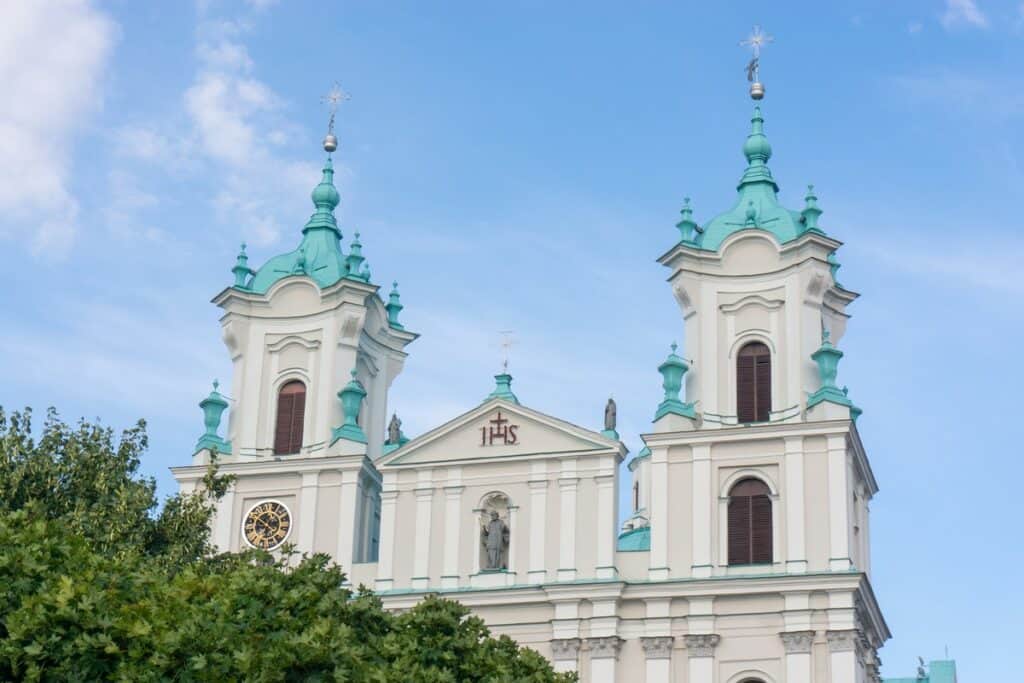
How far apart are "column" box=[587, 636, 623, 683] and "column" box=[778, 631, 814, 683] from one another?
12.2 ft

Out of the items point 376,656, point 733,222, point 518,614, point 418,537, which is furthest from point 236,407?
point 376,656

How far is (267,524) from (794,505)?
1272cm

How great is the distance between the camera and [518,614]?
4241cm

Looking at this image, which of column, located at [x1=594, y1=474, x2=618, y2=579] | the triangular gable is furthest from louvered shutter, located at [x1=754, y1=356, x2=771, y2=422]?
column, located at [x1=594, y1=474, x2=618, y2=579]

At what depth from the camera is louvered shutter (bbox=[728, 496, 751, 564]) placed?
41.9 metres

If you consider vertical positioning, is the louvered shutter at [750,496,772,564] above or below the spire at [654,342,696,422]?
below

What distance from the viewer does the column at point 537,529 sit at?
42.6 meters

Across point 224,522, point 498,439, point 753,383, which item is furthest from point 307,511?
point 753,383

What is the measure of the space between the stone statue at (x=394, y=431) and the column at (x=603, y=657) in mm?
8539

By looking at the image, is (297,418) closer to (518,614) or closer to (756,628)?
(518,614)

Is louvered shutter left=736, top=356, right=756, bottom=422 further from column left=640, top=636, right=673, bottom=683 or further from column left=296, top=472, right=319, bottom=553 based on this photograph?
column left=296, top=472, right=319, bottom=553

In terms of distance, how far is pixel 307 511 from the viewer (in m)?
44.6

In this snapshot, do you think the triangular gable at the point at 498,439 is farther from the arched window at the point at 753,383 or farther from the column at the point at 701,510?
the arched window at the point at 753,383

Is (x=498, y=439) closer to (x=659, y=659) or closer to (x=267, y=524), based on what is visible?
(x=267, y=524)
